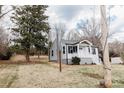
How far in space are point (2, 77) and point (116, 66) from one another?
143 centimetres

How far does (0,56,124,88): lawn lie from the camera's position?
263cm

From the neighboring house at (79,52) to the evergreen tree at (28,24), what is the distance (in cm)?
22

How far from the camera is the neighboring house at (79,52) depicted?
289cm

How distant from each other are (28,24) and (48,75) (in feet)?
2.26

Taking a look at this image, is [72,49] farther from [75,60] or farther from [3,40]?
[3,40]

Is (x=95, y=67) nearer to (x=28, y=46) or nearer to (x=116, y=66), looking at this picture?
(x=116, y=66)

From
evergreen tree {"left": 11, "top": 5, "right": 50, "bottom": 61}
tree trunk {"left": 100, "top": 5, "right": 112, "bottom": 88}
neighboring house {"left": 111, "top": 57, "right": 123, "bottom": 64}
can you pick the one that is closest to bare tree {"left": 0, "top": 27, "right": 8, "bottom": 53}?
evergreen tree {"left": 11, "top": 5, "right": 50, "bottom": 61}

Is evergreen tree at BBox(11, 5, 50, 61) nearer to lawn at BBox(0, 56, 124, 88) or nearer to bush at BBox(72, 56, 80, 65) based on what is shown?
lawn at BBox(0, 56, 124, 88)

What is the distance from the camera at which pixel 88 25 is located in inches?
112

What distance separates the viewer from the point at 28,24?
279 centimetres

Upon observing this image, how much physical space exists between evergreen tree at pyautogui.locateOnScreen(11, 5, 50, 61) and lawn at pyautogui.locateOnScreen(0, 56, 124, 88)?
0.17 metres

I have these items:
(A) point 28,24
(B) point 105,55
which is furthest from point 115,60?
(A) point 28,24

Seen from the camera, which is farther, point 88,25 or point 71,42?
point 71,42
